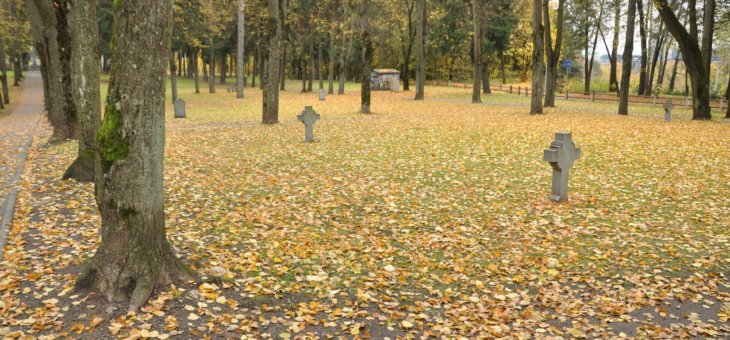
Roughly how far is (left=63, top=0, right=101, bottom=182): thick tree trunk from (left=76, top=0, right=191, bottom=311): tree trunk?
4726mm

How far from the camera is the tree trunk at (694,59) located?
2133cm

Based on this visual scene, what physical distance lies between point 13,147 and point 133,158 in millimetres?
12938

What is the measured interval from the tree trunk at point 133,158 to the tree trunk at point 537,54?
68.1 feet

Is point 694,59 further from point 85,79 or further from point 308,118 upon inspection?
point 85,79

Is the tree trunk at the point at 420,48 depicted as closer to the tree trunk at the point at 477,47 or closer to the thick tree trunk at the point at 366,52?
the tree trunk at the point at 477,47

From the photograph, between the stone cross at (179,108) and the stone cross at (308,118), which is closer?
the stone cross at (308,118)

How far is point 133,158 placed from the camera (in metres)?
4.83

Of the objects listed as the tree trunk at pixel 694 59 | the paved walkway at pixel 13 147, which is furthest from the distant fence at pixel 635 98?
the paved walkway at pixel 13 147

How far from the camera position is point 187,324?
4684 mm

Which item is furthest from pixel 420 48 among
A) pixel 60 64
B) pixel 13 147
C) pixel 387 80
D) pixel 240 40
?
pixel 60 64

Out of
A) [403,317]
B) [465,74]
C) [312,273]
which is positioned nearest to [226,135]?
[312,273]

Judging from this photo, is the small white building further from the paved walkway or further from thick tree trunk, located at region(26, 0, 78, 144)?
thick tree trunk, located at region(26, 0, 78, 144)

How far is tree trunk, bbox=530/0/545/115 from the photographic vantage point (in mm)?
22453

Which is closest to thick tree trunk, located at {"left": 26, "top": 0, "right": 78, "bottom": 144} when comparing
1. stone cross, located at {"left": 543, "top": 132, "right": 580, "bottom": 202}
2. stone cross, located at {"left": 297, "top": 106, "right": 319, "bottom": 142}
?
stone cross, located at {"left": 297, "top": 106, "right": 319, "bottom": 142}
